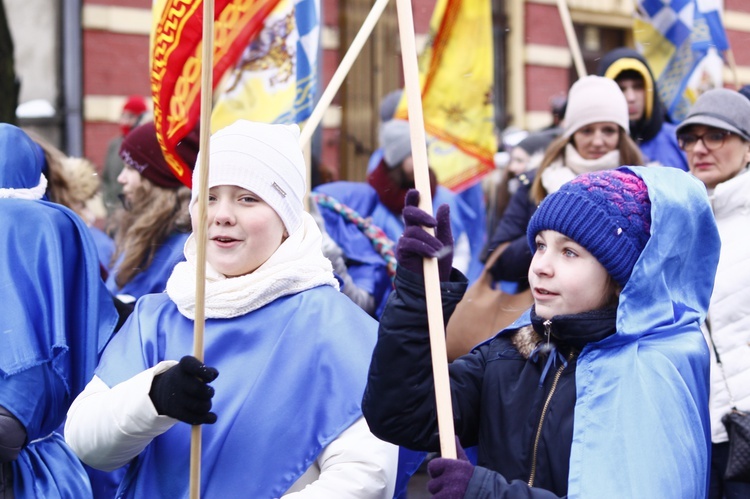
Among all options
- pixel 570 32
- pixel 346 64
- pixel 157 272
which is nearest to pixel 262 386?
pixel 346 64

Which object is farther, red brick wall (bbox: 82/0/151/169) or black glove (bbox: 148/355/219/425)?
red brick wall (bbox: 82/0/151/169)

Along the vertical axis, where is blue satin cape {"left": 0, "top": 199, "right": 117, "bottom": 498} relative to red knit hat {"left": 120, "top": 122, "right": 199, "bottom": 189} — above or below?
below

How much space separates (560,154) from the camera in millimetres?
4793

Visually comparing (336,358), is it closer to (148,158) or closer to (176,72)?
(176,72)

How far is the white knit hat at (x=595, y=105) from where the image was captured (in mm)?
4742

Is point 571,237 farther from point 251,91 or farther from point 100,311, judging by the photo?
point 251,91

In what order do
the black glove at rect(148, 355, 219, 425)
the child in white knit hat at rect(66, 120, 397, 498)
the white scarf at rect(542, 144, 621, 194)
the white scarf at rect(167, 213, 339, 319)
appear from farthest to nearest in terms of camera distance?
the white scarf at rect(542, 144, 621, 194) < the white scarf at rect(167, 213, 339, 319) < the child in white knit hat at rect(66, 120, 397, 498) < the black glove at rect(148, 355, 219, 425)

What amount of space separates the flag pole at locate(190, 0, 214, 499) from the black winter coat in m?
0.37

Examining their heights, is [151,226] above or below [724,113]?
below

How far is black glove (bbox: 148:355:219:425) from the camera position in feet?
8.02

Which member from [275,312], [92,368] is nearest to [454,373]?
[275,312]

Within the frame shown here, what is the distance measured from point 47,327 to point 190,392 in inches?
38.7

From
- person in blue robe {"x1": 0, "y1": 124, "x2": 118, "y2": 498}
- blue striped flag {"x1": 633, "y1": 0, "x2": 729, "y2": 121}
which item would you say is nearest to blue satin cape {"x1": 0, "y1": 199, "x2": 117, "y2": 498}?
person in blue robe {"x1": 0, "y1": 124, "x2": 118, "y2": 498}

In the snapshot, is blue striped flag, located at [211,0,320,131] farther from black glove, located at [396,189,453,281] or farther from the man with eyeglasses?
black glove, located at [396,189,453,281]
